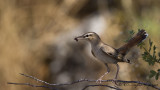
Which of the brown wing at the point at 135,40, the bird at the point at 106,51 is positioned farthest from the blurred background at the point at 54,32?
the brown wing at the point at 135,40

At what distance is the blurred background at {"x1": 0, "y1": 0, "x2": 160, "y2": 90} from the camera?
7.46 metres

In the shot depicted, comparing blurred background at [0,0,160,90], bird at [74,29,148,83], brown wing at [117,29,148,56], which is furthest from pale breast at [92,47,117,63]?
blurred background at [0,0,160,90]

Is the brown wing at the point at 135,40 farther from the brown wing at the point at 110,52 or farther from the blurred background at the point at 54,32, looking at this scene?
the blurred background at the point at 54,32

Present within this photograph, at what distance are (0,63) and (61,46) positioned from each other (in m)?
1.48

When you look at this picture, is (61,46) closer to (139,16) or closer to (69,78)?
(69,78)

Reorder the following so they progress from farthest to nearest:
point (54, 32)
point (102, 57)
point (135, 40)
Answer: point (54, 32) < point (102, 57) < point (135, 40)

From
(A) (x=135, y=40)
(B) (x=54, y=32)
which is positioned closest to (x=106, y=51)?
(A) (x=135, y=40)

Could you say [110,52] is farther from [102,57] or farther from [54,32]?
[54,32]

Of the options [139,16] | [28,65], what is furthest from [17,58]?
[139,16]

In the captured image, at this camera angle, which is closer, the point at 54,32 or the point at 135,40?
the point at 135,40

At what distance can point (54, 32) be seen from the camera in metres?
8.16

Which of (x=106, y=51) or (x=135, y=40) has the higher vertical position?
(x=106, y=51)

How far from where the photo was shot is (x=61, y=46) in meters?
8.23

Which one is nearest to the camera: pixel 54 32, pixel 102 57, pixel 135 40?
pixel 135 40
